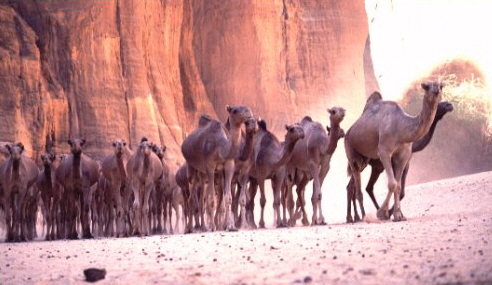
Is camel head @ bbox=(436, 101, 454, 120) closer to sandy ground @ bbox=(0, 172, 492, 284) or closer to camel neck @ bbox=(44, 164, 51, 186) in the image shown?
sandy ground @ bbox=(0, 172, 492, 284)

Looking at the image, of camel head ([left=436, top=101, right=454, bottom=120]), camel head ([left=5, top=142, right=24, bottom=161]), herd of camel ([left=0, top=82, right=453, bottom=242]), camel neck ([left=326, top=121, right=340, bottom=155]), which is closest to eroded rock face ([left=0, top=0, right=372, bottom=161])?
herd of camel ([left=0, top=82, right=453, bottom=242])

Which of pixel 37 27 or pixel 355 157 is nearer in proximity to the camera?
pixel 355 157

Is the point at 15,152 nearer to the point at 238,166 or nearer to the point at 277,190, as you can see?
the point at 238,166

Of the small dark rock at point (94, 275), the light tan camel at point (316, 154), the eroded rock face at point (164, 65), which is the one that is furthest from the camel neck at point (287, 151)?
the eroded rock face at point (164, 65)

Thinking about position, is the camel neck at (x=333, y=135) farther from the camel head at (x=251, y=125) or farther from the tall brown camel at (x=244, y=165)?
the camel head at (x=251, y=125)

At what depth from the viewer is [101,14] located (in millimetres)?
29969

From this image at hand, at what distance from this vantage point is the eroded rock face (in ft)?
93.2

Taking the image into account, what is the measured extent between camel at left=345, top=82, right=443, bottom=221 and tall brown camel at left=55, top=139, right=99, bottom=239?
6.15 meters

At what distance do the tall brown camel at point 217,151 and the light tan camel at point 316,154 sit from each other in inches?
75.0

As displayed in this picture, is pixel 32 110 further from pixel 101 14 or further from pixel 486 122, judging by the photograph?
pixel 486 122

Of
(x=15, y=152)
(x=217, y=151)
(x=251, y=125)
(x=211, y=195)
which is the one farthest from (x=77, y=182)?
(x=251, y=125)

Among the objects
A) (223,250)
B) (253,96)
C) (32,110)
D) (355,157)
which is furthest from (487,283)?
(253,96)

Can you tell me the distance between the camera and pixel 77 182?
59.9 feet

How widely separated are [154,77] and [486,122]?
1320cm
